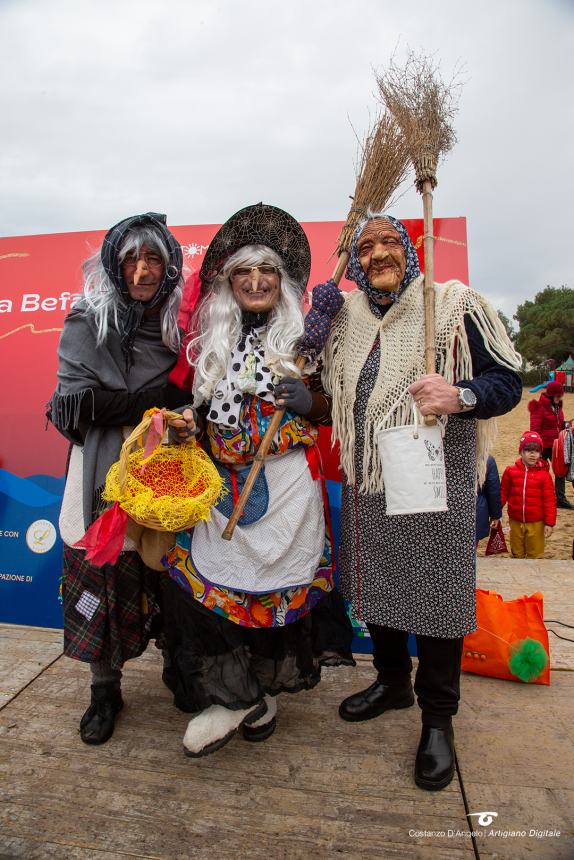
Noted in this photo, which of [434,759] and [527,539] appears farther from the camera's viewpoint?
[527,539]

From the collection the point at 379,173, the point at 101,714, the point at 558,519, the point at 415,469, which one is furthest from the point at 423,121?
the point at 558,519

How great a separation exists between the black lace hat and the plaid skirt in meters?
1.18

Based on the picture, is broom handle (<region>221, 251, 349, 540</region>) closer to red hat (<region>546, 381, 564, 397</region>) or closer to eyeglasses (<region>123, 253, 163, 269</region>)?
eyeglasses (<region>123, 253, 163, 269</region>)

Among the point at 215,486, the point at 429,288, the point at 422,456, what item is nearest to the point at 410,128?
the point at 429,288

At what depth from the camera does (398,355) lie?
6.27ft

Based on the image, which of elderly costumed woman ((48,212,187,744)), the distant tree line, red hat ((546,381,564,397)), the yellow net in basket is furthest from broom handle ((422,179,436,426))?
the distant tree line

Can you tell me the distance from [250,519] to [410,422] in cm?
63

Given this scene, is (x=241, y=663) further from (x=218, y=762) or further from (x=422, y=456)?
(x=422, y=456)

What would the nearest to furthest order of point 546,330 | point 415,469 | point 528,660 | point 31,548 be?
1. point 415,469
2. point 528,660
3. point 31,548
4. point 546,330

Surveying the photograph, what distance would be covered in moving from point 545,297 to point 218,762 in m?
48.0

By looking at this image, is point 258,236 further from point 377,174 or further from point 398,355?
point 398,355

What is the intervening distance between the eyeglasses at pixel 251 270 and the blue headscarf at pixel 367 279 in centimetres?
28

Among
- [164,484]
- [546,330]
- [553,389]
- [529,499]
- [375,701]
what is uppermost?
[546,330]

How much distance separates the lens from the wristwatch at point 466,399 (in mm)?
1703
